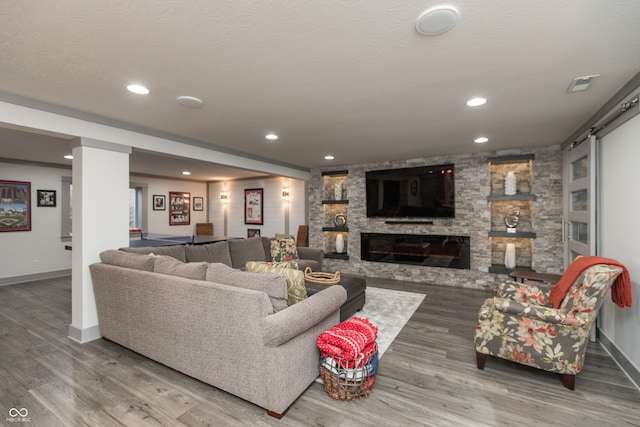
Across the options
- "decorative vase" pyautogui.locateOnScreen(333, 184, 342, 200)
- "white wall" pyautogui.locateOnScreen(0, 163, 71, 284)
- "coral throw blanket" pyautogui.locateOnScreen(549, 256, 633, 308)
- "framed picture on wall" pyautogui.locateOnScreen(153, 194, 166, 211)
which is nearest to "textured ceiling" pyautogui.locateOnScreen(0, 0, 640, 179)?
"coral throw blanket" pyautogui.locateOnScreen(549, 256, 633, 308)

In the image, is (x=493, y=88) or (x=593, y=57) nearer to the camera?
(x=593, y=57)

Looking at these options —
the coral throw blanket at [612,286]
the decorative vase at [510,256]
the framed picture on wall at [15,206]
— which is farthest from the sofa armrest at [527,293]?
the framed picture on wall at [15,206]

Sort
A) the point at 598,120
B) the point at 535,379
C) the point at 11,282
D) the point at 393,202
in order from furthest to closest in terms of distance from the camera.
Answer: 1. the point at 393,202
2. the point at 11,282
3. the point at 598,120
4. the point at 535,379

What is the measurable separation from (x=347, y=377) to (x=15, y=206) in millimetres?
7076

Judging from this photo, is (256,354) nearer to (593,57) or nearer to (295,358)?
(295,358)

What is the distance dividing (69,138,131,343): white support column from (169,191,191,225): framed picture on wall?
552 centimetres

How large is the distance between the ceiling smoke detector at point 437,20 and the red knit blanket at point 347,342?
203cm

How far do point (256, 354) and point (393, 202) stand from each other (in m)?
4.62

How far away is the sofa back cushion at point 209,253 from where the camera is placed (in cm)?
415

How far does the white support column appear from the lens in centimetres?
303

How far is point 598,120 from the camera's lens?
10.1ft

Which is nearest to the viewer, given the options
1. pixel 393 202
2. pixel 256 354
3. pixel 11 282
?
pixel 256 354

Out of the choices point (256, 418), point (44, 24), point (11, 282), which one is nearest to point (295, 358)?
point (256, 418)

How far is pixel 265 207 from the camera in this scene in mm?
8312
